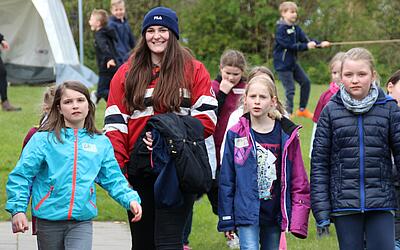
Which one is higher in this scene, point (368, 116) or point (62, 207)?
point (368, 116)

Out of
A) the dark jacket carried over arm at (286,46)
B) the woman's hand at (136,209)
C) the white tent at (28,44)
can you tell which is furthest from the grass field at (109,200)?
the white tent at (28,44)

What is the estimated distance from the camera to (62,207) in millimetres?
5395

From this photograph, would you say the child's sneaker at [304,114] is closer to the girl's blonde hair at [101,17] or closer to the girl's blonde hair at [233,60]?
the girl's blonde hair at [101,17]

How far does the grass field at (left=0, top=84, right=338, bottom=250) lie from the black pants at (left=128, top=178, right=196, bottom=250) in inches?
54.4

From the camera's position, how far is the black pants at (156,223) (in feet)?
18.3

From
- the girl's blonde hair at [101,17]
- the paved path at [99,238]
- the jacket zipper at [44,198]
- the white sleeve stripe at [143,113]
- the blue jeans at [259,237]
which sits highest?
the girl's blonde hair at [101,17]

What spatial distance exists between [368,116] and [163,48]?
142 centimetres

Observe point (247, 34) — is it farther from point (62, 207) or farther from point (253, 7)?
point (62, 207)

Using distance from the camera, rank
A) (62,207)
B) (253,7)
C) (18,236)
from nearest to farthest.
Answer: (62,207)
(18,236)
(253,7)

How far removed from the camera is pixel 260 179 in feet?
19.7

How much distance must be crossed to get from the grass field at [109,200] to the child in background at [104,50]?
58cm

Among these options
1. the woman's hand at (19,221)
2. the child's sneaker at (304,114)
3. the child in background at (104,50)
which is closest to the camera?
the woman's hand at (19,221)

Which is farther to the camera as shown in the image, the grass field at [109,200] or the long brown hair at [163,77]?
the grass field at [109,200]

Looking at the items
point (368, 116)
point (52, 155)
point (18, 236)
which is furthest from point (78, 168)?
point (18, 236)
